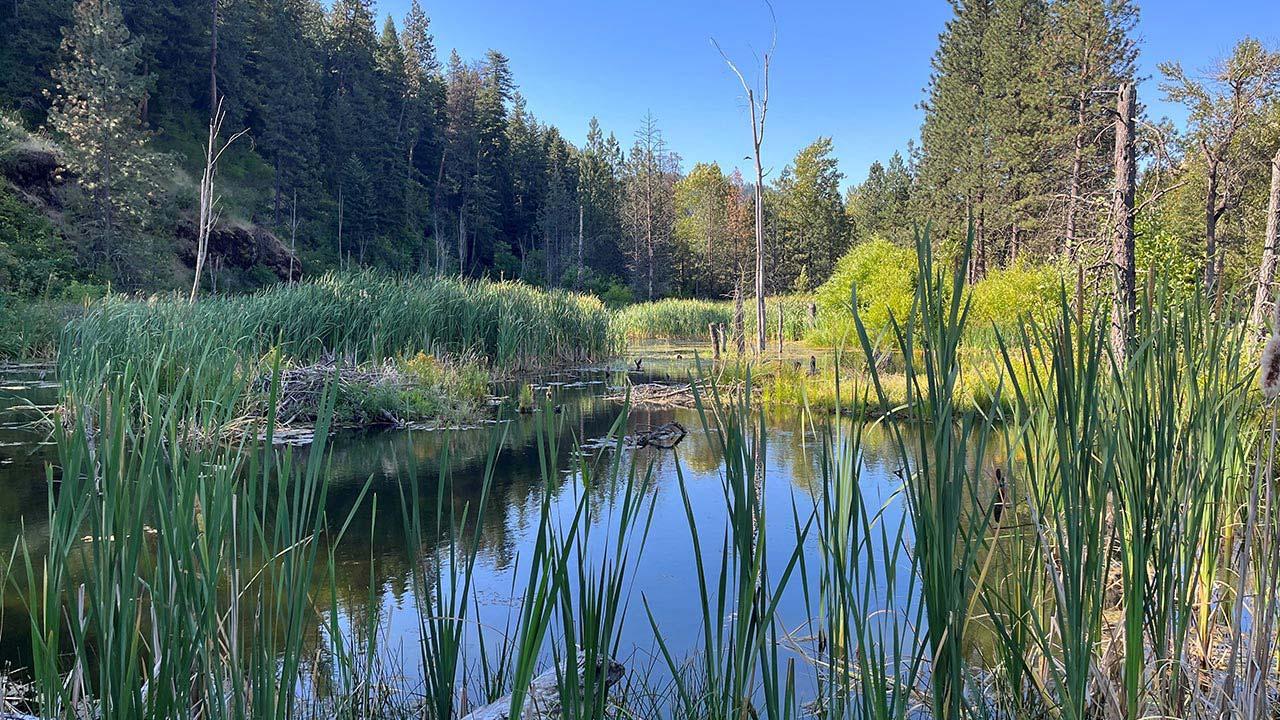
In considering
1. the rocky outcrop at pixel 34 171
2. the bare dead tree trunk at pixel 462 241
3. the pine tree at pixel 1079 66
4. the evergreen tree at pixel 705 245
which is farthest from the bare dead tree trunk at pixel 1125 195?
the evergreen tree at pixel 705 245

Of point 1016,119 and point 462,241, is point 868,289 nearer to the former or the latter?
point 1016,119

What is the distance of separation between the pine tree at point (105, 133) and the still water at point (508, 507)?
13127 millimetres

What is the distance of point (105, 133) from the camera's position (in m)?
20.8

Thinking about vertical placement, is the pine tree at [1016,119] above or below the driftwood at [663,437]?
above

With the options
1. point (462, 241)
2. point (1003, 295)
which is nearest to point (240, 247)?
point (462, 241)

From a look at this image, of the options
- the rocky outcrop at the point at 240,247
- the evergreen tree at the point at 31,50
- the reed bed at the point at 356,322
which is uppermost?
the evergreen tree at the point at 31,50

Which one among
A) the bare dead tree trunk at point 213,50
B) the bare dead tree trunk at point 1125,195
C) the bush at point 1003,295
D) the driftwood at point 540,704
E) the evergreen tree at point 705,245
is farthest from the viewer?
the evergreen tree at point 705,245

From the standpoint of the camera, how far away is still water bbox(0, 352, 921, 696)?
11.0 ft

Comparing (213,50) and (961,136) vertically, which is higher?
(213,50)

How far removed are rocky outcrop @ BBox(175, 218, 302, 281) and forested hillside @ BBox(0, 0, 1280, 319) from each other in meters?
0.09

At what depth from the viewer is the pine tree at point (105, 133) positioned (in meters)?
20.6

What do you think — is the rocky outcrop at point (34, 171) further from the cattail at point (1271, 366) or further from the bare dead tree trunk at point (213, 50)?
the cattail at point (1271, 366)

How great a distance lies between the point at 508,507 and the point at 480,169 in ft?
139

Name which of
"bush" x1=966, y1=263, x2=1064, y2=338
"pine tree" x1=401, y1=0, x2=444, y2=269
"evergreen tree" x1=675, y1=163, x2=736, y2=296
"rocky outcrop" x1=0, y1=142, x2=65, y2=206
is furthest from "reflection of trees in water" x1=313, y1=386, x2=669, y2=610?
"evergreen tree" x1=675, y1=163, x2=736, y2=296
